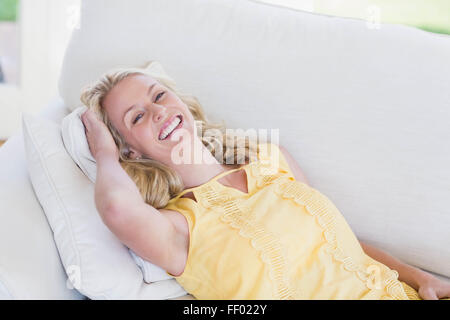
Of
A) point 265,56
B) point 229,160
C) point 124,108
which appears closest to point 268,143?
point 229,160

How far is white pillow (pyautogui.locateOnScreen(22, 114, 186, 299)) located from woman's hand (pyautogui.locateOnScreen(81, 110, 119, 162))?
6 cm

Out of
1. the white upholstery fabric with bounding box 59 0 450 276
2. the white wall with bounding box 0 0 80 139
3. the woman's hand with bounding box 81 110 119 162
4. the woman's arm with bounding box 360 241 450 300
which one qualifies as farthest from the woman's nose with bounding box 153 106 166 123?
the white wall with bounding box 0 0 80 139

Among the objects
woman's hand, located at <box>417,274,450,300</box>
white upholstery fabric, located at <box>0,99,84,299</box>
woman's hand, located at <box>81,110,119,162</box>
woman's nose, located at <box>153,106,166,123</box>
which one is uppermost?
woman's nose, located at <box>153,106,166,123</box>

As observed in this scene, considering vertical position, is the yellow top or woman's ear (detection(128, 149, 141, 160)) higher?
woman's ear (detection(128, 149, 141, 160))

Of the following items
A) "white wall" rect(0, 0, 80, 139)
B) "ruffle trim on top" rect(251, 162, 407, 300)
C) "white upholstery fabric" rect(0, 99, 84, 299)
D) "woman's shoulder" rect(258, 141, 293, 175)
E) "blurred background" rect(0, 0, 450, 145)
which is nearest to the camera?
"white upholstery fabric" rect(0, 99, 84, 299)

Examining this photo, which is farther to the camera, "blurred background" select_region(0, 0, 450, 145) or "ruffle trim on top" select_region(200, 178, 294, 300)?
"blurred background" select_region(0, 0, 450, 145)

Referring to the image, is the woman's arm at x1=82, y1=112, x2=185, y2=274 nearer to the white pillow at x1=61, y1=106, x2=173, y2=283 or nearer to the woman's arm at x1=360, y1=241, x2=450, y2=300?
the white pillow at x1=61, y1=106, x2=173, y2=283

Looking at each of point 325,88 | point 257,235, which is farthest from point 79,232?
point 325,88

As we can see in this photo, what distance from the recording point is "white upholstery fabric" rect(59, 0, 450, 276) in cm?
118

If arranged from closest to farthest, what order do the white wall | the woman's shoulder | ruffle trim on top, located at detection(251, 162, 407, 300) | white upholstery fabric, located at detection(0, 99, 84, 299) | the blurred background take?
white upholstery fabric, located at detection(0, 99, 84, 299) → ruffle trim on top, located at detection(251, 162, 407, 300) → the woman's shoulder → the blurred background → the white wall

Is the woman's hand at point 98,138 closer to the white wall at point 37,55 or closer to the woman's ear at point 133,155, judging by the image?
the woman's ear at point 133,155

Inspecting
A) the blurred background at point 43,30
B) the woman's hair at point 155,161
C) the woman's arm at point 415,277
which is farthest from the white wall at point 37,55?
the woman's arm at point 415,277

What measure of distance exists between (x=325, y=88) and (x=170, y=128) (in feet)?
1.41

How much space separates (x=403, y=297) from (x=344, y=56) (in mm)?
602
